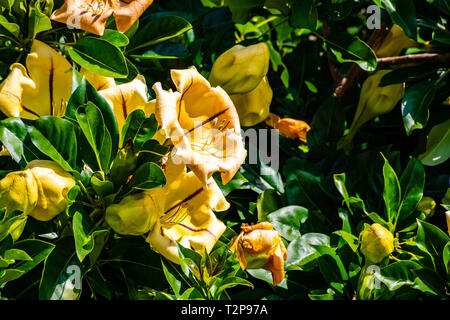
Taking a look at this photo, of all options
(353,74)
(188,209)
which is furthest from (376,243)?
(353,74)

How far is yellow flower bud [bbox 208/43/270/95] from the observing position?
1708 millimetres

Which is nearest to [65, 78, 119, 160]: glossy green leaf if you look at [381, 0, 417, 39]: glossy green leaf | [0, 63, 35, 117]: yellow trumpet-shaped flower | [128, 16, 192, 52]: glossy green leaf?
[0, 63, 35, 117]: yellow trumpet-shaped flower

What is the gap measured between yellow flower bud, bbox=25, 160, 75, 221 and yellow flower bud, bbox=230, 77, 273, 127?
0.65 meters

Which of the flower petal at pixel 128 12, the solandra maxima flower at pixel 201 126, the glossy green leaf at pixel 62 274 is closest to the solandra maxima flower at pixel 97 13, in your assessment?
the flower petal at pixel 128 12

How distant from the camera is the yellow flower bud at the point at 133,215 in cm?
127

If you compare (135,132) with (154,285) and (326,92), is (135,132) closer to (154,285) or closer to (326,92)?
(154,285)

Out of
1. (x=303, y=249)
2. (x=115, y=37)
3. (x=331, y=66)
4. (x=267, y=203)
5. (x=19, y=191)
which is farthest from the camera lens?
(x=331, y=66)

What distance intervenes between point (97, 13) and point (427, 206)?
1119mm

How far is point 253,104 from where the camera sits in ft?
5.98

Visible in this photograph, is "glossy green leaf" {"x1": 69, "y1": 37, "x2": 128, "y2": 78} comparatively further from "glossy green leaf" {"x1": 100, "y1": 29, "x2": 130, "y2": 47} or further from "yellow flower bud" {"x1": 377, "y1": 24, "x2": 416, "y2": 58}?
"yellow flower bud" {"x1": 377, "y1": 24, "x2": 416, "y2": 58}

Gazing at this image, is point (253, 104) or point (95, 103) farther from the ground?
point (95, 103)

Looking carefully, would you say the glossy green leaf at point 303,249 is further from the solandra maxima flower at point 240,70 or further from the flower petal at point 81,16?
the flower petal at point 81,16

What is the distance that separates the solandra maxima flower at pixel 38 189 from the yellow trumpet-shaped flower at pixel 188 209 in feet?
0.63

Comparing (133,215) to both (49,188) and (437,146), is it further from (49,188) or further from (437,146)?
(437,146)
